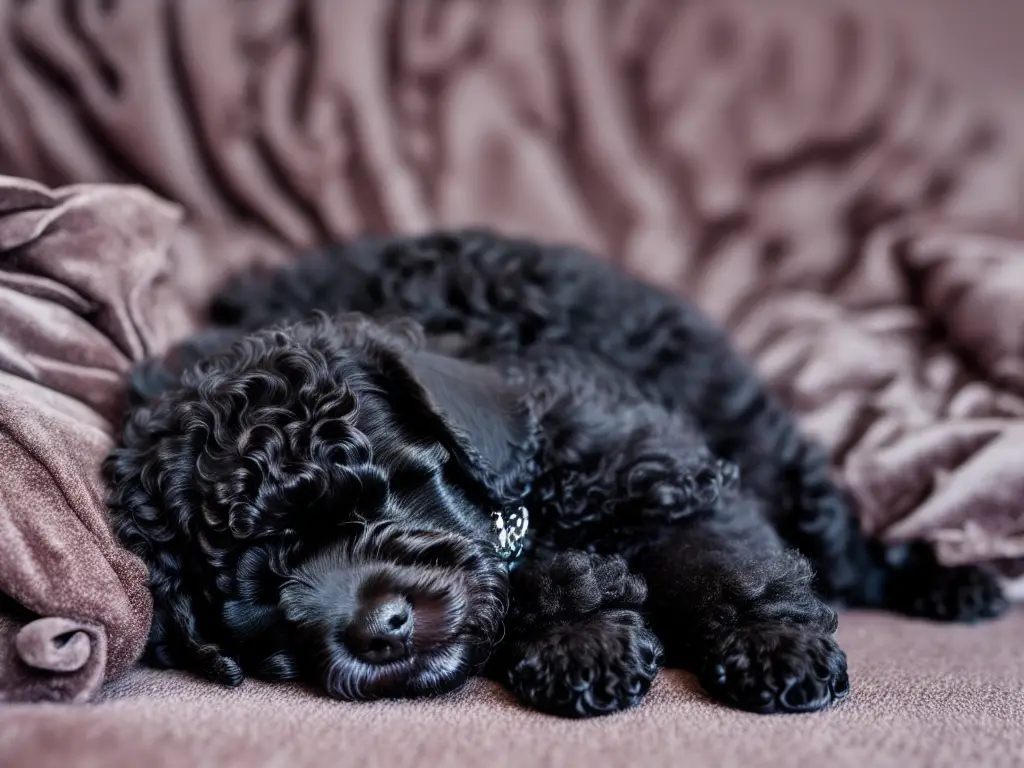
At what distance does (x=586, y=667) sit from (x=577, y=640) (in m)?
0.09

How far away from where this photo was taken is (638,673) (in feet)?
5.41

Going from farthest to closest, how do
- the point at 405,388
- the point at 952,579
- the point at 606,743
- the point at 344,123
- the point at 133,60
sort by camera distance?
the point at 344,123
the point at 133,60
the point at 952,579
the point at 405,388
the point at 606,743

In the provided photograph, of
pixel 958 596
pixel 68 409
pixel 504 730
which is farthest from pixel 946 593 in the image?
pixel 68 409

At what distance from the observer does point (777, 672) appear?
163cm

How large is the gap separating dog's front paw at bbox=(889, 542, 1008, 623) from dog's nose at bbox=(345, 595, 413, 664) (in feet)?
4.48

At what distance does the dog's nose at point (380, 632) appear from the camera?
168 centimetres

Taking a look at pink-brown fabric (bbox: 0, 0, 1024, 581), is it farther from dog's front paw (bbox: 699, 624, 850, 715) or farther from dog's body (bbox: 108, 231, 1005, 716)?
dog's front paw (bbox: 699, 624, 850, 715)

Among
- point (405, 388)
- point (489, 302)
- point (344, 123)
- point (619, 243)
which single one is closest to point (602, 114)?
point (619, 243)

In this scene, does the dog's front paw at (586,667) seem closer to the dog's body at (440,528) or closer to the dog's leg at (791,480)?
the dog's body at (440,528)

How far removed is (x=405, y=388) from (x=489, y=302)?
63 cm

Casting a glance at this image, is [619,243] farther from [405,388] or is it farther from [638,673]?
[638,673]

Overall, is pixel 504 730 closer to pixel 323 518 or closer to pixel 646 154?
pixel 323 518

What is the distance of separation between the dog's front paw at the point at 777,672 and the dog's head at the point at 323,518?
404 millimetres

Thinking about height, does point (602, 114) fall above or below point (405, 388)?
above
